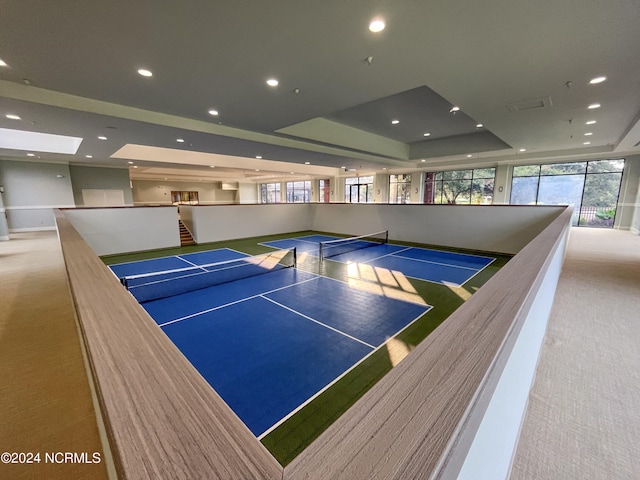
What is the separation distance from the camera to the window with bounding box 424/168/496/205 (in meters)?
14.3

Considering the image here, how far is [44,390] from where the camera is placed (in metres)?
1.96

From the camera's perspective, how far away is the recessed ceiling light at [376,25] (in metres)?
3.02

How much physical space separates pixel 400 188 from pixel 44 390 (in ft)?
57.7

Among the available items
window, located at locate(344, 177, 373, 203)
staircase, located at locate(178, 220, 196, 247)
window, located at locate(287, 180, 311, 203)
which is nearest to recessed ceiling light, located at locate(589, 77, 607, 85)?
staircase, located at locate(178, 220, 196, 247)

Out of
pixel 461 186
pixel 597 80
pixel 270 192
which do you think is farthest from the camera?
pixel 270 192

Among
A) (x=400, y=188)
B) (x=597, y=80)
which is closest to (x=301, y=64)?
(x=597, y=80)

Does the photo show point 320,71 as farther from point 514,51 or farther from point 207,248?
point 207,248

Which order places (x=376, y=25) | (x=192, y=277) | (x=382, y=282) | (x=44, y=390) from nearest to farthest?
(x=44, y=390) → (x=376, y=25) → (x=382, y=282) → (x=192, y=277)

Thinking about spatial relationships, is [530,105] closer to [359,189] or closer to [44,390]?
[44,390]

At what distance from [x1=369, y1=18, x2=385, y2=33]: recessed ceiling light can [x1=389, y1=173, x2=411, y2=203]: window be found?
14.4 meters

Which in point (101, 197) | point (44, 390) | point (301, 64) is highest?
point (301, 64)

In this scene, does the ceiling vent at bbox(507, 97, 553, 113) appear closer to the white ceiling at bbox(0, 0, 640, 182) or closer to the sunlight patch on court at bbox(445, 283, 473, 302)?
the white ceiling at bbox(0, 0, 640, 182)

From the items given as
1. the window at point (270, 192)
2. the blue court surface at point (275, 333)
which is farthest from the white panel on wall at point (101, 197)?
the window at point (270, 192)

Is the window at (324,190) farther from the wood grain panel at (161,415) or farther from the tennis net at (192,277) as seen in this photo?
the wood grain panel at (161,415)
